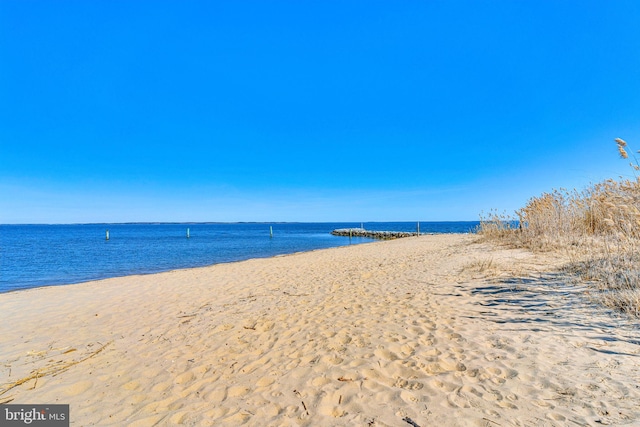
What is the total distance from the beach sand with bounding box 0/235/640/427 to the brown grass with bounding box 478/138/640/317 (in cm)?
54

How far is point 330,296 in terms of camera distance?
7410 millimetres

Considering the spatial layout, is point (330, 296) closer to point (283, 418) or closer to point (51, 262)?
point (283, 418)

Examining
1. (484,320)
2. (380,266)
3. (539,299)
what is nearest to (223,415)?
(484,320)

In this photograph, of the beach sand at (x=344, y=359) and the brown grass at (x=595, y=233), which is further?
the brown grass at (x=595, y=233)

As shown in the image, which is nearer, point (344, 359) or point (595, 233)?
point (344, 359)

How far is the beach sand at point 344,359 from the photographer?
2.85 meters

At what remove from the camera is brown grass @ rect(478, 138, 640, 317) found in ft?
17.3

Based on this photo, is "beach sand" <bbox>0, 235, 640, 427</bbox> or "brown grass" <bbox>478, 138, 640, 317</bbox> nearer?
"beach sand" <bbox>0, 235, 640, 427</bbox>

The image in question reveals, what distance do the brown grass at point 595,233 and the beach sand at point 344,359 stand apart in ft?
1.77

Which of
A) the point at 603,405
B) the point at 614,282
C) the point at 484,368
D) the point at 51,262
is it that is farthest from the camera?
the point at 51,262

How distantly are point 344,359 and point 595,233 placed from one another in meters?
11.3

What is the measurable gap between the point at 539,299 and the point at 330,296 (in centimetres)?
417

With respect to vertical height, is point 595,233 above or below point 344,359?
above

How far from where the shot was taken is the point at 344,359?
3922 mm
